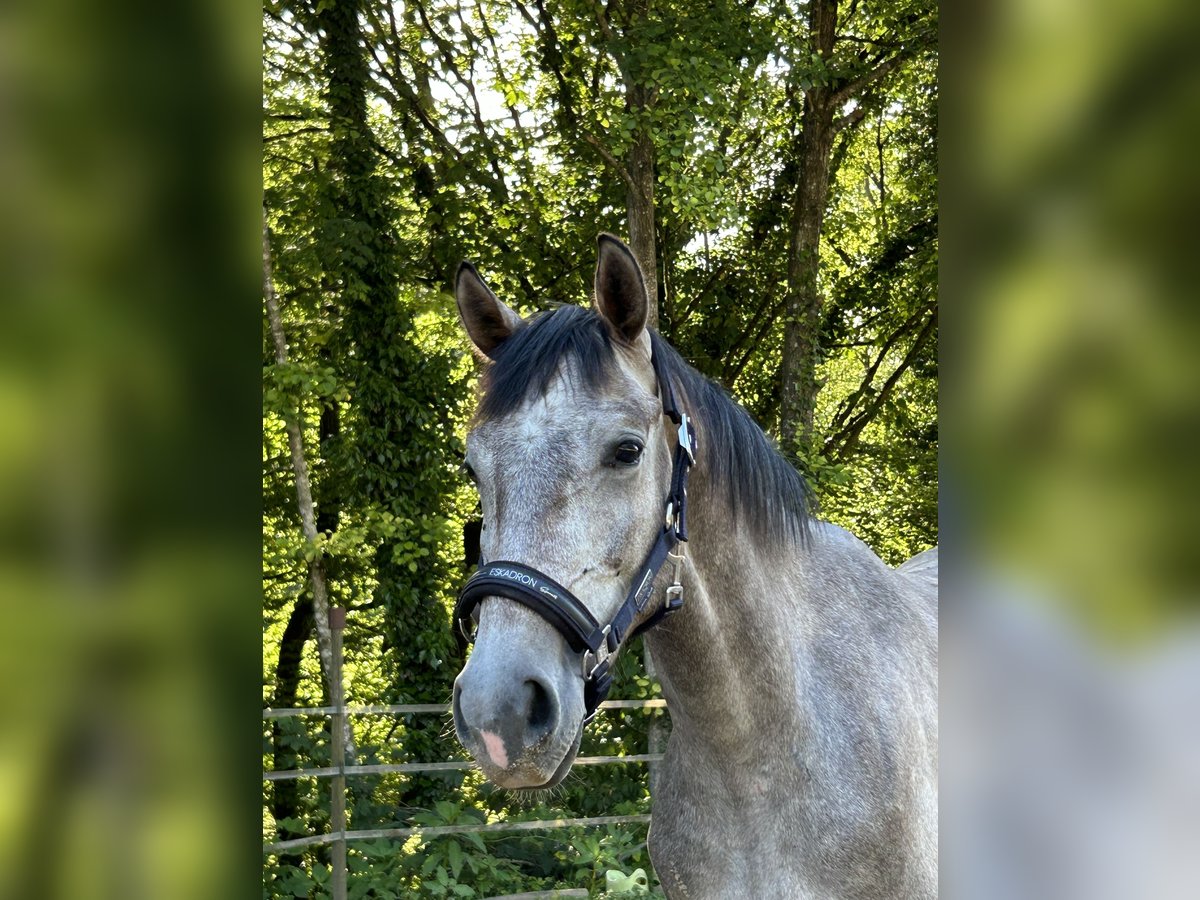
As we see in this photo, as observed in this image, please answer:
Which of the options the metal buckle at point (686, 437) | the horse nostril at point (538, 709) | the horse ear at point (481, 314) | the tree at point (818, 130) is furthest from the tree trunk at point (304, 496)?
the horse nostril at point (538, 709)

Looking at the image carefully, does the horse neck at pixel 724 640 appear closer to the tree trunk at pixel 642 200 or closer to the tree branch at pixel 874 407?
the tree trunk at pixel 642 200

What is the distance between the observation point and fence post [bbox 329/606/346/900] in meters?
6.39

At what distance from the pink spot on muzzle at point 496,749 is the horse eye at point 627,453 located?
22.1 inches

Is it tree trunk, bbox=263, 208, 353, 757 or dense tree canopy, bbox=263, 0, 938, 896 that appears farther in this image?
tree trunk, bbox=263, 208, 353, 757

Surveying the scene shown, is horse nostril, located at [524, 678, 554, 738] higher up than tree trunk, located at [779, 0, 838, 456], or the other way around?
tree trunk, located at [779, 0, 838, 456]

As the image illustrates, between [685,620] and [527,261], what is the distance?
9.47 metres

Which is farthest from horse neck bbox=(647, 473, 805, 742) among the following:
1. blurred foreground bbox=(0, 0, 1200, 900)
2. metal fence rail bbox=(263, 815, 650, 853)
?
metal fence rail bbox=(263, 815, 650, 853)

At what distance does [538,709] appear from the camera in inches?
72.3

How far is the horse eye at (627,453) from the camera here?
206 centimetres

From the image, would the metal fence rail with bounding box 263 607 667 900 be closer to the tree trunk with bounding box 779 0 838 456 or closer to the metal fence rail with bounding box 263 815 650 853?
the metal fence rail with bounding box 263 815 650 853
